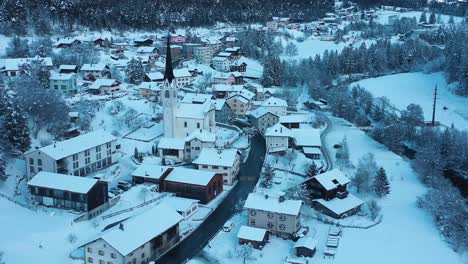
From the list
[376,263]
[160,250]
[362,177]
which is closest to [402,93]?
[362,177]

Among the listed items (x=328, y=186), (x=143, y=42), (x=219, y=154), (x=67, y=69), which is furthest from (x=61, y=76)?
(x=328, y=186)

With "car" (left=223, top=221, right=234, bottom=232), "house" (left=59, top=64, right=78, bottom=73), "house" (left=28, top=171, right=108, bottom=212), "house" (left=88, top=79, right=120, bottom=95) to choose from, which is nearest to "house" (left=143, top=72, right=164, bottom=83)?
Result: "house" (left=88, top=79, right=120, bottom=95)

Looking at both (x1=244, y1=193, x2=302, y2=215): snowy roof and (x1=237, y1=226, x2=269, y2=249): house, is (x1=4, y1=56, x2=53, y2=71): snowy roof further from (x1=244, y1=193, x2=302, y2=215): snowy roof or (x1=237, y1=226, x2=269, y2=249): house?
(x1=237, y1=226, x2=269, y2=249): house

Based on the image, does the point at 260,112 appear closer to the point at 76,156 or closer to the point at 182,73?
the point at 182,73

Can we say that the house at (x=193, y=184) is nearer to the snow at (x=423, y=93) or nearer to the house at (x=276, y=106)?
the house at (x=276, y=106)

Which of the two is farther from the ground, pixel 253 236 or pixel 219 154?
pixel 219 154

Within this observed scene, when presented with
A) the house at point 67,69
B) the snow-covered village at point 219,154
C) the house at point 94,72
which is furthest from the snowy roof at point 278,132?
the house at point 67,69
